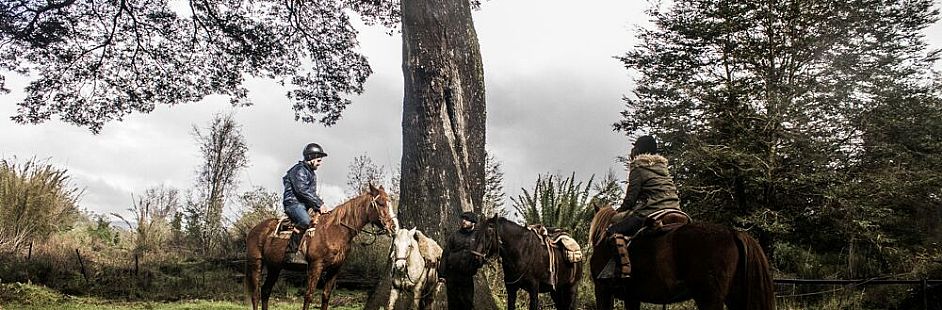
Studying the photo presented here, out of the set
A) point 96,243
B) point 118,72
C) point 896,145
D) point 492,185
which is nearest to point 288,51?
point 118,72

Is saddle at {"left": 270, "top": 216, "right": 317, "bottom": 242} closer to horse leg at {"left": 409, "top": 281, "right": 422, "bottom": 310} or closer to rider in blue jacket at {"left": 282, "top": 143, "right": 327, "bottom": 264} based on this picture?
rider in blue jacket at {"left": 282, "top": 143, "right": 327, "bottom": 264}

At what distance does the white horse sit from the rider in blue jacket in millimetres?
1730

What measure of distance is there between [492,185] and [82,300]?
7.84 metres

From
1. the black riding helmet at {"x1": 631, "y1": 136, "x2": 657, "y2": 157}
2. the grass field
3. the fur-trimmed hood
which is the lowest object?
the grass field

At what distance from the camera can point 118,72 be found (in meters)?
11.9

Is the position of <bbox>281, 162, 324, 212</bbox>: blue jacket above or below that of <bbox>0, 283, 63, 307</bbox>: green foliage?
above

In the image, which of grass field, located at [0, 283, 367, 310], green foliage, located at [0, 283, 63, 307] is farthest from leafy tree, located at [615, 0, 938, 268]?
green foliage, located at [0, 283, 63, 307]

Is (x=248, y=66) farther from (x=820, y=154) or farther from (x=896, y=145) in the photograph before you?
(x=896, y=145)

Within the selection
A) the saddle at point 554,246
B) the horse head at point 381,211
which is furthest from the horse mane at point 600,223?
the horse head at point 381,211

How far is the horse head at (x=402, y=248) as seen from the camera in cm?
651

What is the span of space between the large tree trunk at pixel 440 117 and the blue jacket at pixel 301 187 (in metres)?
1.06

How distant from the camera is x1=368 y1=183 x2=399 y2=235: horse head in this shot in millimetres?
7498

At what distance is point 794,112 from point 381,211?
13452 mm

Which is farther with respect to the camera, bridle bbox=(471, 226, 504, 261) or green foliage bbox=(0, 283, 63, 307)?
green foliage bbox=(0, 283, 63, 307)
